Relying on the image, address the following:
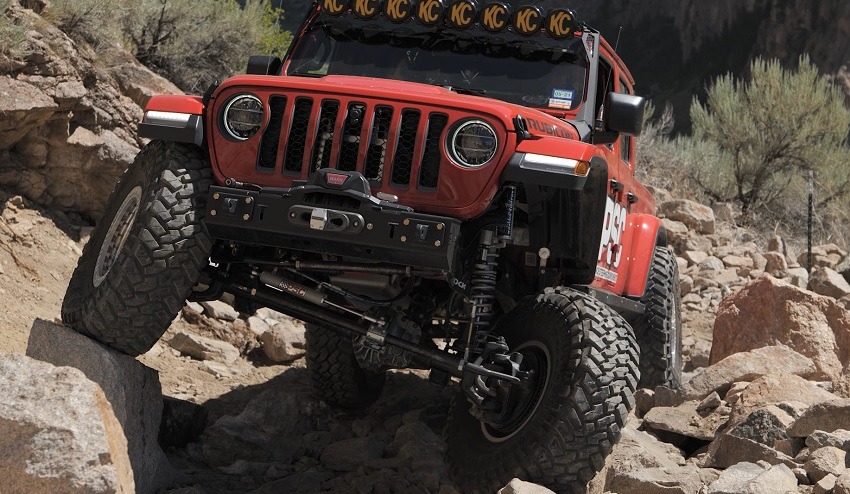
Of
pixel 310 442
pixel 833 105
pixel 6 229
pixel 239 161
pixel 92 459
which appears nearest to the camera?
pixel 92 459

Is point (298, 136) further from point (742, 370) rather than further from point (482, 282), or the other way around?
point (742, 370)

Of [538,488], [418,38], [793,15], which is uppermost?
[793,15]

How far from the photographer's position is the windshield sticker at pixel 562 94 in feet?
18.5

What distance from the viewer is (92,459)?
3891 mm

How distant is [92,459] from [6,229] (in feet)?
14.5

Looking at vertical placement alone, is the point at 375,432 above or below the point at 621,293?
below

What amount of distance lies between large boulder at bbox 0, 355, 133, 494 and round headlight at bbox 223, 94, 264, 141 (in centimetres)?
129

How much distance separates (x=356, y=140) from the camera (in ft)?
15.0

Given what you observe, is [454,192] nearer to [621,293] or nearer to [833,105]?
[621,293]

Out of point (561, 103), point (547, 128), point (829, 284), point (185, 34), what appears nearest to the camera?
point (547, 128)

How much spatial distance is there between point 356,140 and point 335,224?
0.42 meters

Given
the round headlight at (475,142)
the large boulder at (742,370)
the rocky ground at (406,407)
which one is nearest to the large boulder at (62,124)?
the rocky ground at (406,407)

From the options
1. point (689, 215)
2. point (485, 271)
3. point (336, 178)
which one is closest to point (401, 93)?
point (336, 178)

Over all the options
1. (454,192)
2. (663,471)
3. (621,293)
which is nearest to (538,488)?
(663,471)
